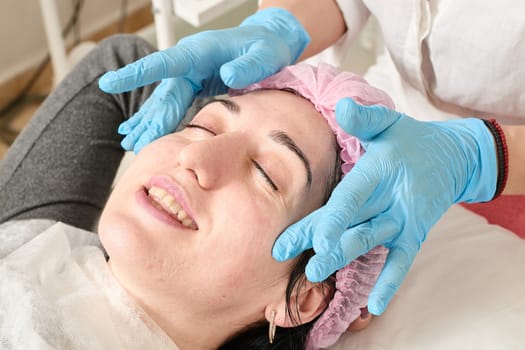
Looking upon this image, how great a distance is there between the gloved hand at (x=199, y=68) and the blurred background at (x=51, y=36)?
0.63 m

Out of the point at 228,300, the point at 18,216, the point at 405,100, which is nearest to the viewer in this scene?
the point at 228,300

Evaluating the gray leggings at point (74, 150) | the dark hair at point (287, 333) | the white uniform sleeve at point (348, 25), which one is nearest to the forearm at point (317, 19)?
the white uniform sleeve at point (348, 25)

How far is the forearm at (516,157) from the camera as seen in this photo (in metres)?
1.08

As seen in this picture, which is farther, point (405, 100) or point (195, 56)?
point (405, 100)

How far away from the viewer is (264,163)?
3.32ft

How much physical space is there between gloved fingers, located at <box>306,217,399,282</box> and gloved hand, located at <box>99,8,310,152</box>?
35cm

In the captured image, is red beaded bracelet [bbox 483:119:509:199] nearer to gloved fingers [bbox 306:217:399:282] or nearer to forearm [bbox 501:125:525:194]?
forearm [bbox 501:125:525:194]

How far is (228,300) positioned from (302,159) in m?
0.25

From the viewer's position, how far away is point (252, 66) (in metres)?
1.11

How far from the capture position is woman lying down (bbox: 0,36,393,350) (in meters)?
0.96

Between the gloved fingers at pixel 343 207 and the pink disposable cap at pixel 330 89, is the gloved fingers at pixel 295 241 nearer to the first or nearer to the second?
the gloved fingers at pixel 343 207

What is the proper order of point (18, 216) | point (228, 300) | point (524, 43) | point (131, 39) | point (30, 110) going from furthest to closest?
point (30, 110)
point (131, 39)
point (18, 216)
point (524, 43)
point (228, 300)

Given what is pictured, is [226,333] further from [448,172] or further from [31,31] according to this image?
[31,31]

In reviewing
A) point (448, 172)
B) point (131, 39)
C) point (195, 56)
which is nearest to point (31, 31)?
point (131, 39)
